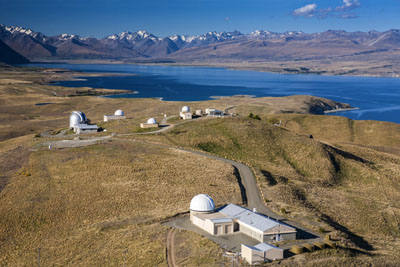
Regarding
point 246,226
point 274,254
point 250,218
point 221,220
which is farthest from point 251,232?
point 274,254

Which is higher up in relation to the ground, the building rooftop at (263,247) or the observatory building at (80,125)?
the observatory building at (80,125)

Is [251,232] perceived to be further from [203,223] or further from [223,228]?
[203,223]

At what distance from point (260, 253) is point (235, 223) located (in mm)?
7514

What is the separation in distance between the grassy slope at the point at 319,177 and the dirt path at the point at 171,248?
1453 cm

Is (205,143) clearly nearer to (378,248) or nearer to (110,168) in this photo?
(110,168)

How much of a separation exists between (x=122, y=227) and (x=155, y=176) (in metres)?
17.6

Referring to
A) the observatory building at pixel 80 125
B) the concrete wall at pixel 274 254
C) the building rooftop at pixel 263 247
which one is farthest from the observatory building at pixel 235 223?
the observatory building at pixel 80 125

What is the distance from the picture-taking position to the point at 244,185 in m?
61.1

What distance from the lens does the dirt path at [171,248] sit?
36.5 m

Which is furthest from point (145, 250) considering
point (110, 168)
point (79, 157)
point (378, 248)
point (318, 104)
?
point (318, 104)

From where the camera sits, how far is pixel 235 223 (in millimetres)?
42188

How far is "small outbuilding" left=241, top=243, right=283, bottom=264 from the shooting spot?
114ft

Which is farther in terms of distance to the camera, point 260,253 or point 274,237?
point 274,237

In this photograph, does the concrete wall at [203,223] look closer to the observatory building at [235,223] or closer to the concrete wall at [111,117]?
the observatory building at [235,223]
